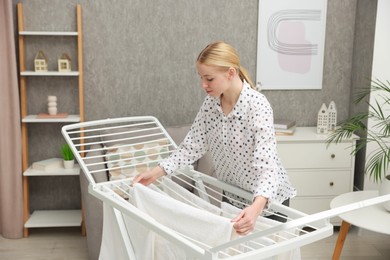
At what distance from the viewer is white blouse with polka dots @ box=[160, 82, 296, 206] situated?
185 cm

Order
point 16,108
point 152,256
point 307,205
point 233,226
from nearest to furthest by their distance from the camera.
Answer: point 233,226 < point 152,256 < point 16,108 < point 307,205

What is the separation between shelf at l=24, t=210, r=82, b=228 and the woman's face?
2051 millimetres

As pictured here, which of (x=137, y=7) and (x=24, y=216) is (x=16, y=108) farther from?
(x=137, y=7)

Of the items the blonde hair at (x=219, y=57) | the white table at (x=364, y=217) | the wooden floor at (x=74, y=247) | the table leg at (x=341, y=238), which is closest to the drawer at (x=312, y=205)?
the wooden floor at (x=74, y=247)

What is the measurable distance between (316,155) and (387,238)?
0.76 meters

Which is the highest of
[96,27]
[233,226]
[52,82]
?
[96,27]

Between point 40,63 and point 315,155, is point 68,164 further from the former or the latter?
point 315,155

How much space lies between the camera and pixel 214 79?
191 cm

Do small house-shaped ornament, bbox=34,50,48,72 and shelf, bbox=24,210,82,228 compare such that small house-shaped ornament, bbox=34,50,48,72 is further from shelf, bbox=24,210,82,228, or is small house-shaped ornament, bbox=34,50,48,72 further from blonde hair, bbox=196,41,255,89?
blonde hair, bbox=196,41,255,89

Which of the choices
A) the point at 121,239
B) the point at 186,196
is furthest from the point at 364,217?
the point at 121,239

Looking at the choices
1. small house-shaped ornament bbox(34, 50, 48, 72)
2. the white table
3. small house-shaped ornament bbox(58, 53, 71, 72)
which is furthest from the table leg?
small house-shaped ornament bbox(34, 50, 48, 72)

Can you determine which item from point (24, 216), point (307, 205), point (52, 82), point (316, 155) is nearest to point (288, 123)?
point (316, 155)

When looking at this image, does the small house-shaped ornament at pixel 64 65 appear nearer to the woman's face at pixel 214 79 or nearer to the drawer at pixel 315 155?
the drawer at pixel 315 155

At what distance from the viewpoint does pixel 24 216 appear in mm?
3656
